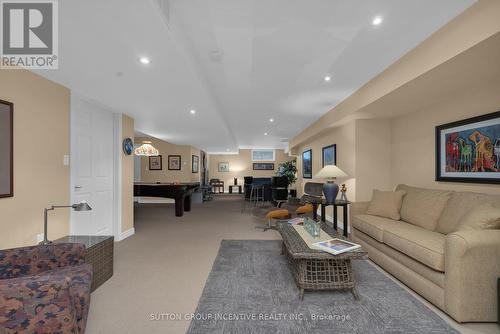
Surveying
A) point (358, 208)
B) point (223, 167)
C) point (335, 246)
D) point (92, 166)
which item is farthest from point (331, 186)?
point (223, 167)

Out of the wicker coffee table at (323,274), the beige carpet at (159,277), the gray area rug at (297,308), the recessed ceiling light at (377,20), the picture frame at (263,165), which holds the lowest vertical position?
the beige carpet at (159,277)

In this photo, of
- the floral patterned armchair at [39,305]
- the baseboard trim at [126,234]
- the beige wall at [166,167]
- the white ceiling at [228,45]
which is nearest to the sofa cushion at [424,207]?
the white ceiling at [228,45]

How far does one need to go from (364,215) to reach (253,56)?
2723 millimetres

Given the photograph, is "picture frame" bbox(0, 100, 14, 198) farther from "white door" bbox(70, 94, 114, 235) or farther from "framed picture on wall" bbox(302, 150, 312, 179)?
"framed picture on wall" bbox(302, 150, 312, 179)

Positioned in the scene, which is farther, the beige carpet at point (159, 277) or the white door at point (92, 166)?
the white door at point (92, 166)

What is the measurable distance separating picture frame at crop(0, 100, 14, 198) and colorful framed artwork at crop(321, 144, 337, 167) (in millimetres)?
5234

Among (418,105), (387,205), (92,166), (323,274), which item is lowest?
(323,274)

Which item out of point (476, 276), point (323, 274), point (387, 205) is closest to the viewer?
point (476, 276)

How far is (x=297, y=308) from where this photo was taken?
6.61 feet

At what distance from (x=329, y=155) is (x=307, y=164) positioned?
2192 mm

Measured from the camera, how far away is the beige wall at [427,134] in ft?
8.80

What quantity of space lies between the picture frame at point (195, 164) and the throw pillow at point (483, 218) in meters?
8.65

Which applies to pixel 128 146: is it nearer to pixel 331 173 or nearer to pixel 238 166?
pixel 331 173

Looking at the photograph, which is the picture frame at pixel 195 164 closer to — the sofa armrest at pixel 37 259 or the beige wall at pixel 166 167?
the beige wall at pixel 166 167
